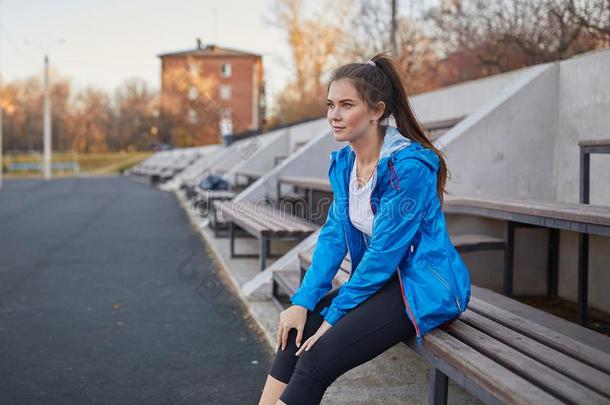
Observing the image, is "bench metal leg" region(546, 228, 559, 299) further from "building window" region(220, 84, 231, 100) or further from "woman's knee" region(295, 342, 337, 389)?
"building window" region(220, 84, 231, 100)

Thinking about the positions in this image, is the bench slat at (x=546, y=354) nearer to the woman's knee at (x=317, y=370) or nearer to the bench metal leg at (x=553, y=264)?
the woman's knee at (x=317, y=370)

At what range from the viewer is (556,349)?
217 centimetres

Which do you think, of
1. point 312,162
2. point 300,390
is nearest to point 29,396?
point 300,390

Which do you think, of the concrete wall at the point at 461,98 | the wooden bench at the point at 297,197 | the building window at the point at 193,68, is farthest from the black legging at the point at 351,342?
the building window at the point at 193,68

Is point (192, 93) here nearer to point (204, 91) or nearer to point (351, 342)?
point (204, 91)

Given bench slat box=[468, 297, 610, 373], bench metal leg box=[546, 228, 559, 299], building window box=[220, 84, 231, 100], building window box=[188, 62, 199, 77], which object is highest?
building window box=[188, 62, 199, 77]

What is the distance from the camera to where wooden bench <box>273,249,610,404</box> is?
1749mm

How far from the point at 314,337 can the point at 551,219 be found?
169 centimetres

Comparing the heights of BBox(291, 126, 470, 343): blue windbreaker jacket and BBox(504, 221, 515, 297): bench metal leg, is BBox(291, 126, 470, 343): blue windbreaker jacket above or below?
above

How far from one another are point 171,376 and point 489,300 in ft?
6.02

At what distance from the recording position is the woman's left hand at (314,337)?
7.30 feet

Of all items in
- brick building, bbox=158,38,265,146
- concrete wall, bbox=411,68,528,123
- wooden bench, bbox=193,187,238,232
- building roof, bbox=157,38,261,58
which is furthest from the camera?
building roof, bbox=157,38,261,58

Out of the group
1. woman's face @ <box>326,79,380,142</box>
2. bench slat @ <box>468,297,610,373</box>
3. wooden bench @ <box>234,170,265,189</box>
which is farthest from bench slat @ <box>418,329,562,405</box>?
wooden bench @ <box>234,170,265,189</box>

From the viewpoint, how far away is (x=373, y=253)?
7.55 ft
